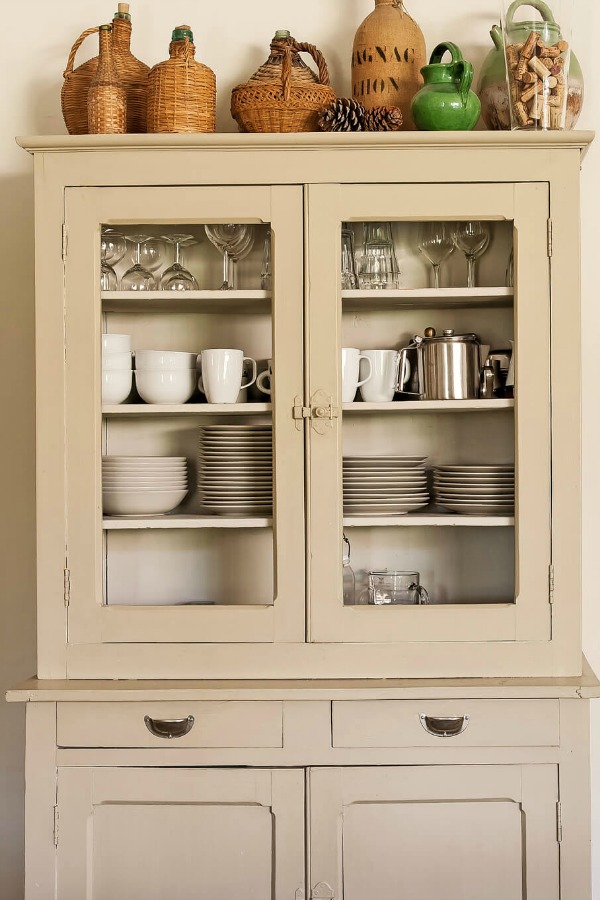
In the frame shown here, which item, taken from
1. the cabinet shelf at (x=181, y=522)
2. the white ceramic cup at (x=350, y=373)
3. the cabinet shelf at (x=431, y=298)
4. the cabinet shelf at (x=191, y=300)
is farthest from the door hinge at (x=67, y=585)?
the cabinet shelf at (x=431, y=298)

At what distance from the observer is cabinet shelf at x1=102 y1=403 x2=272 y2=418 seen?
1768mm

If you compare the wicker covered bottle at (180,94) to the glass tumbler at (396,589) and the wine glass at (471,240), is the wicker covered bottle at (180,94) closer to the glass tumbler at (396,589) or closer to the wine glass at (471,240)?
the wine glass at (471,240)

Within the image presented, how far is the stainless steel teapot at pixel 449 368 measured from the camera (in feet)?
5.96

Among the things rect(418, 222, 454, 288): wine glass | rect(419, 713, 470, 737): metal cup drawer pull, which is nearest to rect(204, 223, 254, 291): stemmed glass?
rect(418, 222, 454, 288): wine glass

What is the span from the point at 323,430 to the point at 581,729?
30.8 inches

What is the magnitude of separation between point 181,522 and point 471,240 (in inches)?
33.8

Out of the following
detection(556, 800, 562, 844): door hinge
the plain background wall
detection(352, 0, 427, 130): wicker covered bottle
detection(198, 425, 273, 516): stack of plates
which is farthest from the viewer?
the plain background wall

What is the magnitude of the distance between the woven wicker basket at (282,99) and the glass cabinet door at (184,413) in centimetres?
19

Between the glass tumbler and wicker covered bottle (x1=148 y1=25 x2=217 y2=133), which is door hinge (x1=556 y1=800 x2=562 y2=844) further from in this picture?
wicker covered bottle (x1=148 y1=25 x2=217 y2=133)

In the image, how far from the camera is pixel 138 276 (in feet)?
5.98

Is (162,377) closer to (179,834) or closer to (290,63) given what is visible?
(290,63)

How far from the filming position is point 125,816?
1.71 meters

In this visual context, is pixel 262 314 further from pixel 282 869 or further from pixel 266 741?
pixel 282 869

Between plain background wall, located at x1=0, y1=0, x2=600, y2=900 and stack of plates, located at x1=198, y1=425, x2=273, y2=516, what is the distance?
0.55 metres
